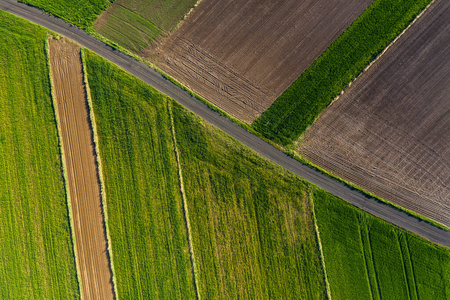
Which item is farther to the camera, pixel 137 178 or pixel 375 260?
pixel 137 178

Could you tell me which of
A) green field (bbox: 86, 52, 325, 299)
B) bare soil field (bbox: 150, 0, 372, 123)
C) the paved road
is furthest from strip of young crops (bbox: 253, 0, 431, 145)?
green field (bbox: 86, 52, 325, 299)

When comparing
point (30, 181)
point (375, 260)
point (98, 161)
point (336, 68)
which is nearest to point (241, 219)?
point (375, 260)

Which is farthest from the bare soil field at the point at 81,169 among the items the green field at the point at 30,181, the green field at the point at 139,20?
the green field at the point at 139,20

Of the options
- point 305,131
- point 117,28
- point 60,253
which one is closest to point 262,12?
point 305,131

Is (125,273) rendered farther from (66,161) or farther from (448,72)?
(448,72)

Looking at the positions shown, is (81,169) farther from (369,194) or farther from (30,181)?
(369,194)

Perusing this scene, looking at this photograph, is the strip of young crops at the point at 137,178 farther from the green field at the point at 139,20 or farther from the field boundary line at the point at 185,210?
the green field at the point at 139,20
